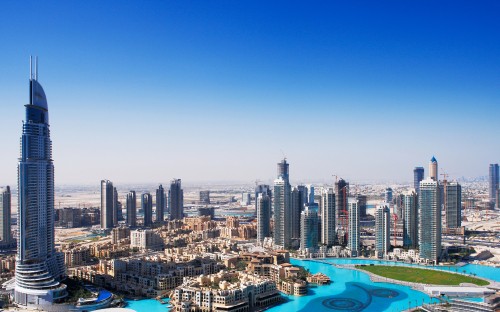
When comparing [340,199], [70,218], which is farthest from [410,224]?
[70,218]

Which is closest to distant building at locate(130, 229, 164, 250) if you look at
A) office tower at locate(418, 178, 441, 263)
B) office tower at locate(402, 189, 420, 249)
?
office tower at locate(402, 189, 420, 249)

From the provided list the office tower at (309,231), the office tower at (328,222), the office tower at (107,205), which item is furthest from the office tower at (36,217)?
the office tower at (107,205)

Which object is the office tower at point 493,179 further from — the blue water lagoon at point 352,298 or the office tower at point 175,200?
the blue water lagoon at point 352,298

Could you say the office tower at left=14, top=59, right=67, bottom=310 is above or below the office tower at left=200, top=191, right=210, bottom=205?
above

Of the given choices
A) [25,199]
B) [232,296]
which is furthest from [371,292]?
[25,199]

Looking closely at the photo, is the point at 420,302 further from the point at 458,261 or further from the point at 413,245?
the point at 413,245

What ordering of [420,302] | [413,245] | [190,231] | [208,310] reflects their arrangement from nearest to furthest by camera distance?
[208,310] < [420,302] < [413,245] < [190,231]

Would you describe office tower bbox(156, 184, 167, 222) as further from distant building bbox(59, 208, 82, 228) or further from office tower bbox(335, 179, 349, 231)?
office tower bbox(335, 179, 349, 231)
